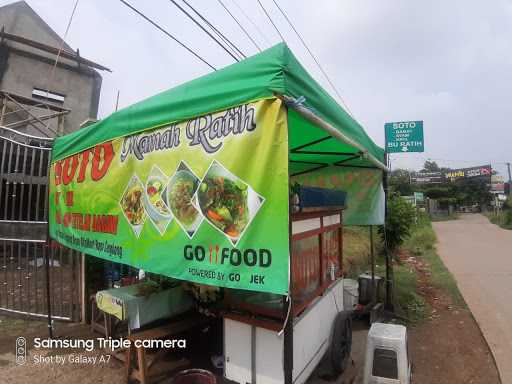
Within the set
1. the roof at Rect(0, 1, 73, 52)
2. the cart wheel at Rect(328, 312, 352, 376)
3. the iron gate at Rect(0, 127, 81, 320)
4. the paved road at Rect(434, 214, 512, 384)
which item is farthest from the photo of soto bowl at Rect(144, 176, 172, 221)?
the roof at Rect(0, 1, 73, 52)

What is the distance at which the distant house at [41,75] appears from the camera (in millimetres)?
11074

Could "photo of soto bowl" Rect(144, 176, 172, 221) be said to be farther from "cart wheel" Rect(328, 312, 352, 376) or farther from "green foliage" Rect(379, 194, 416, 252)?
"green foliage" Rect(379, 194, 416, 252)

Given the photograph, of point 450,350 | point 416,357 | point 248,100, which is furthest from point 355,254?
point 248,100

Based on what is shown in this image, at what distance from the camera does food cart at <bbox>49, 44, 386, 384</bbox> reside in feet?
6.35

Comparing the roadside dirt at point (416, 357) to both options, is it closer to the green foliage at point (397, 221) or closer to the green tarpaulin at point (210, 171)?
the green tarpaulin at point (210, 171)

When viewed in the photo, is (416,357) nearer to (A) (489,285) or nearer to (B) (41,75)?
(A) (489,285)

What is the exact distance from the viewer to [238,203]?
204cm

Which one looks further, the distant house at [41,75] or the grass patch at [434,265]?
the distant house at [41,75]

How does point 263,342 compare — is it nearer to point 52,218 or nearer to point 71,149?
point 71,149

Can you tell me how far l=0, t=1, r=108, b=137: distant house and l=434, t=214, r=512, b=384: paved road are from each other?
40.7ft

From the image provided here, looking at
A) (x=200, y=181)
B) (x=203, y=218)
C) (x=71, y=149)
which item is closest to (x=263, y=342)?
(x=203, y=218)

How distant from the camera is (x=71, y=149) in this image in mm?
3920

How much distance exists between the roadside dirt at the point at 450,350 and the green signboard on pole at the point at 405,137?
2.92 meters

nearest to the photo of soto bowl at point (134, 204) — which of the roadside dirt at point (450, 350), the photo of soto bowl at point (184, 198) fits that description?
the photo of soto bowl at point (184, 198)
